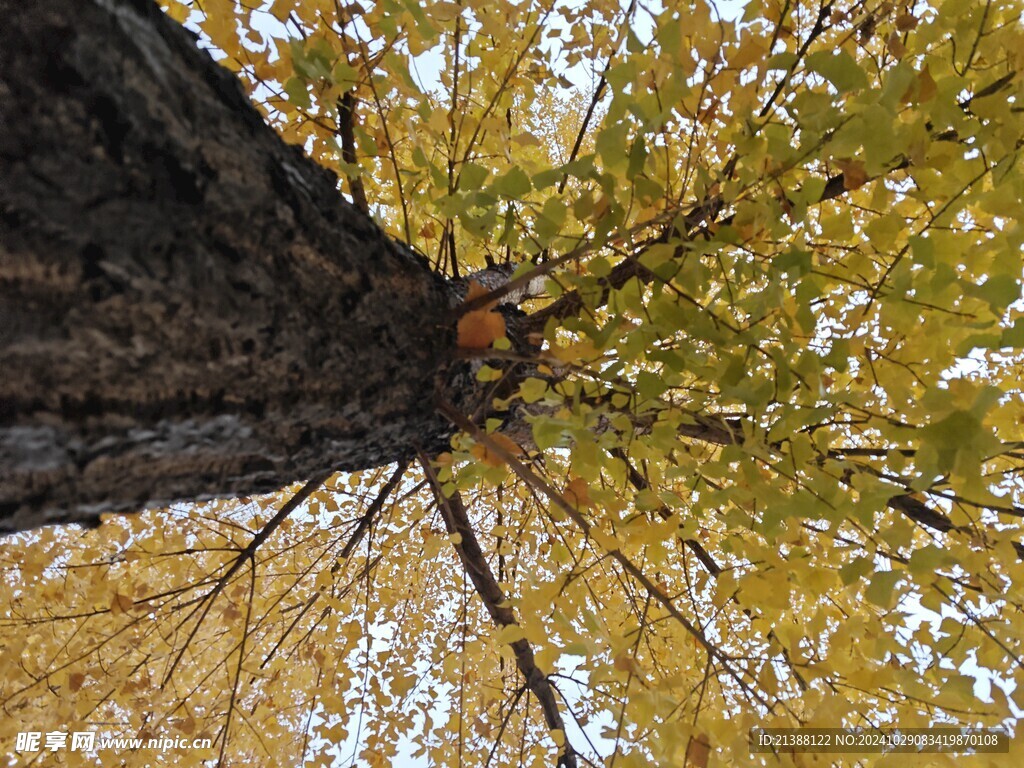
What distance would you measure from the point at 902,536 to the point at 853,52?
131cm

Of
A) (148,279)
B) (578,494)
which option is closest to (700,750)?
(578,494)

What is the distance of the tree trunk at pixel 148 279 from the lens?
492 millimetres

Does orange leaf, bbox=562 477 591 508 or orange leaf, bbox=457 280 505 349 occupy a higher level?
orange leaf, bbox=457 280 505 349

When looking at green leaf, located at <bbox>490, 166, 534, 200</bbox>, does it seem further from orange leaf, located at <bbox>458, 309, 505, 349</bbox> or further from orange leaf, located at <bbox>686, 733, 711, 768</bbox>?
orange leaf, located at <bbox>686, 733, 711, 768</bbox>

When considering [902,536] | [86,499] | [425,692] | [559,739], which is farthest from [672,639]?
Result: [86,499]

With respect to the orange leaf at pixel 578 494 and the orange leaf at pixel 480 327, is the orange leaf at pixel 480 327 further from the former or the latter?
the orange leaf at pixel 578 494

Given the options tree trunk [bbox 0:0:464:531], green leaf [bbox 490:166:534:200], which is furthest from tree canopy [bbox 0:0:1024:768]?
tree trunk [bbox 0:0:464:531]

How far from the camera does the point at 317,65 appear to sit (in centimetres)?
83

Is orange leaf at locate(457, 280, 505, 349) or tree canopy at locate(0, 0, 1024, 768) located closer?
tree canopy at locate(0, 0, 1024, 768)

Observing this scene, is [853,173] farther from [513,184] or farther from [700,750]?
[700,750]

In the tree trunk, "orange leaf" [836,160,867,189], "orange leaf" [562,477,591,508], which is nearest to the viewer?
the tree trunk

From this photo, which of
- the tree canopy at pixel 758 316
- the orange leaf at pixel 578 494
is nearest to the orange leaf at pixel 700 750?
the tree canopy at pixel 758 316

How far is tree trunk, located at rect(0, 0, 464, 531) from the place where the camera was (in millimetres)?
492

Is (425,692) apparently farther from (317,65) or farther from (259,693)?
(317,65)
